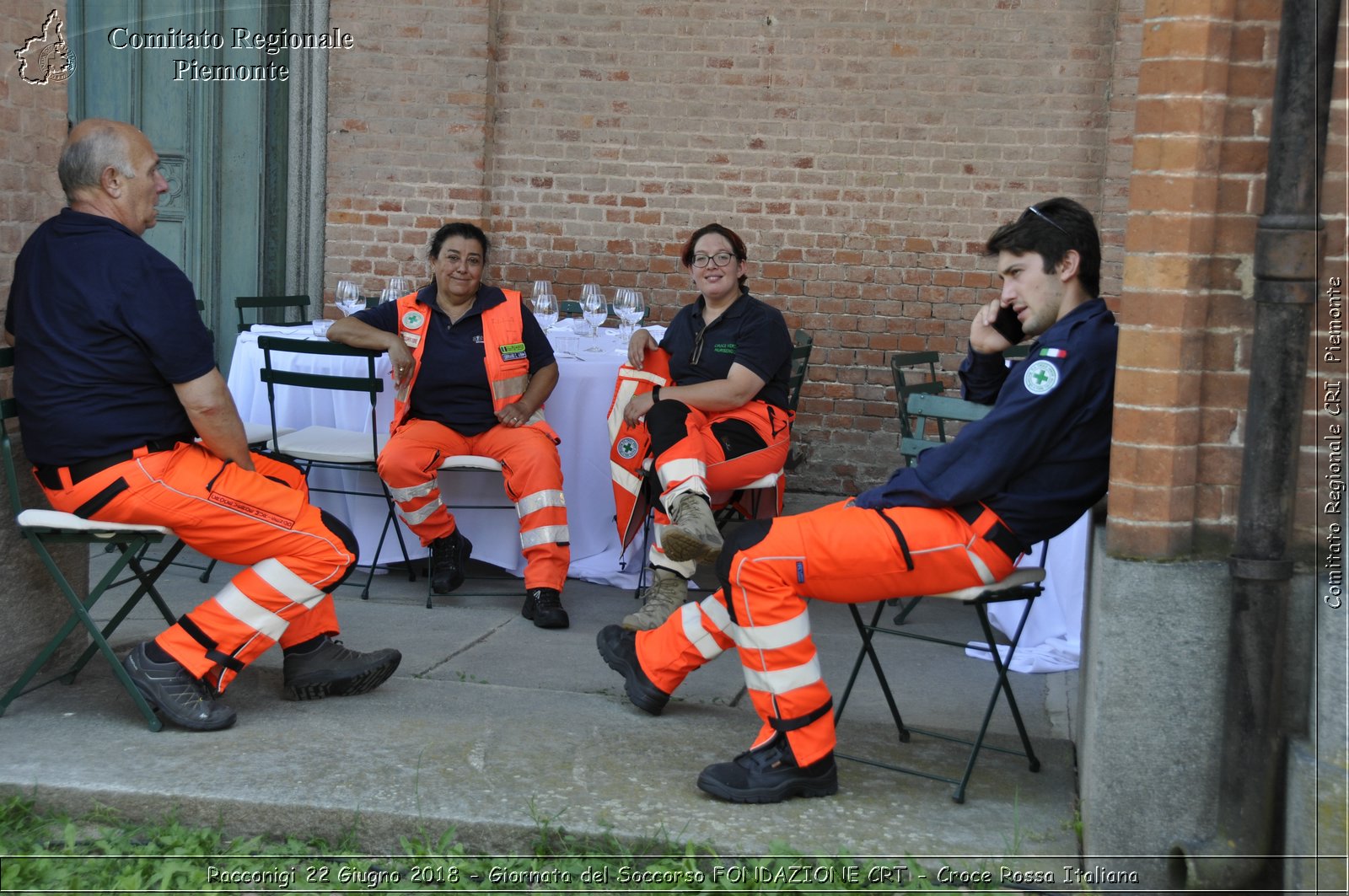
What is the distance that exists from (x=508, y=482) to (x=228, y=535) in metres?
A: 1.88

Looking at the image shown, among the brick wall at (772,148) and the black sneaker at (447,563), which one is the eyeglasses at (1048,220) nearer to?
the black sneaker at (447,563)

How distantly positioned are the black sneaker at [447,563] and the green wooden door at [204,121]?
10.1 ft

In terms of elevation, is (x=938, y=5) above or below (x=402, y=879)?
above

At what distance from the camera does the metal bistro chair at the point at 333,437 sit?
17.8 feet

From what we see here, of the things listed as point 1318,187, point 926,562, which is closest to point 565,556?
point 926,562

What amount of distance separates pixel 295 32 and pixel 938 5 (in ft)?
12.2

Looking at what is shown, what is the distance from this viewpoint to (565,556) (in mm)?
5391

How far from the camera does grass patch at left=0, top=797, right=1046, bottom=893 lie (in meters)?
2.98

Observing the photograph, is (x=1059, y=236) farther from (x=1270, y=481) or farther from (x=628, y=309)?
(x=628, y=309)

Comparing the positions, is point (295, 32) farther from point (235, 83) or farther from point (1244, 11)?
point (1244, 11)

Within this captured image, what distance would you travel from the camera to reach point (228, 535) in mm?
3730

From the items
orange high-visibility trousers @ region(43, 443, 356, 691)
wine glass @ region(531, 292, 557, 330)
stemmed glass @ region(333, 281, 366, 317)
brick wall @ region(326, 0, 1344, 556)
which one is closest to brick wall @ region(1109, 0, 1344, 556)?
orange high-visibility trousers @ region(43, 443, 356, 691)

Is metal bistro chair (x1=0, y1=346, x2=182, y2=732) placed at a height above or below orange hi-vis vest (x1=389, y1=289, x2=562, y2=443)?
below

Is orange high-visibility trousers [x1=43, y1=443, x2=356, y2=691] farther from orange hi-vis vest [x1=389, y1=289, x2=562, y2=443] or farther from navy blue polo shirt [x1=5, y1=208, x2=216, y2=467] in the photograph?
orange hi-vis vest [x1=389, y1=289, x2=562, y2=443]
